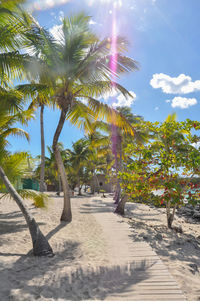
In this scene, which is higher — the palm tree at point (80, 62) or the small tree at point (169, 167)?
the palm tree at point (80, 62)

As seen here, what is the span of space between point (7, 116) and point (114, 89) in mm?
3968

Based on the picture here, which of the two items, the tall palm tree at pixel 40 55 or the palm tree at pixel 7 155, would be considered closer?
the palm tree at pixel 7 155

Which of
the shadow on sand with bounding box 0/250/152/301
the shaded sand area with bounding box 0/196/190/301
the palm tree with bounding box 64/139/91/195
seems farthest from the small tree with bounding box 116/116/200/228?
the palm tree with bounding box 64/139/91/195

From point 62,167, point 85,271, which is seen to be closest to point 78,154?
point 62,167

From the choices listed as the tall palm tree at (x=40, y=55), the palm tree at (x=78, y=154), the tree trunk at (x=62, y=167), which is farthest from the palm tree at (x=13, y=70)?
the palm tree at (x=78, y=154)

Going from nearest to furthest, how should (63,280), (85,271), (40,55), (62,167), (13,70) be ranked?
1. (63,280)
2. (85,271)
3. (13,70)
4. (40,55)
5. (62,167)

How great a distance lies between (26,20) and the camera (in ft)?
17.4

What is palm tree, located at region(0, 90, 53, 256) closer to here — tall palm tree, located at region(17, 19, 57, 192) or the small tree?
tall palm tree, located at region(17, 19, 57, 192)

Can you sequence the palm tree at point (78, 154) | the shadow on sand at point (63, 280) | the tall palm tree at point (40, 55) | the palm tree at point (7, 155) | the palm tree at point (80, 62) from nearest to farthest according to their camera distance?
1. the shadow on sand at point (63, 280)
2. the palm tree at point (7, 155)
3. the tall palm tree at point (40, 55)
4. the palm tree at point (80, 62)
5. the palm tree at point (78, 154)

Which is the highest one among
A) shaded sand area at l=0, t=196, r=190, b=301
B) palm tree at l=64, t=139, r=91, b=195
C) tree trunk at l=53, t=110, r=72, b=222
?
palm tree at l=64, t=139, r=91, b=195

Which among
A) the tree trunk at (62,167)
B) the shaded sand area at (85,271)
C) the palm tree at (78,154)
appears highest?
the palm tree at (78,154)

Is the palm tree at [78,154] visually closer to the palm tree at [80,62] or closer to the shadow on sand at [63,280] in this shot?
the palm tree at [80,62]

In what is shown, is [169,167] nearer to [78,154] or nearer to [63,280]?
[63,280]

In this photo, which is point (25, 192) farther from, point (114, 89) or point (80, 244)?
point (114, 89)
